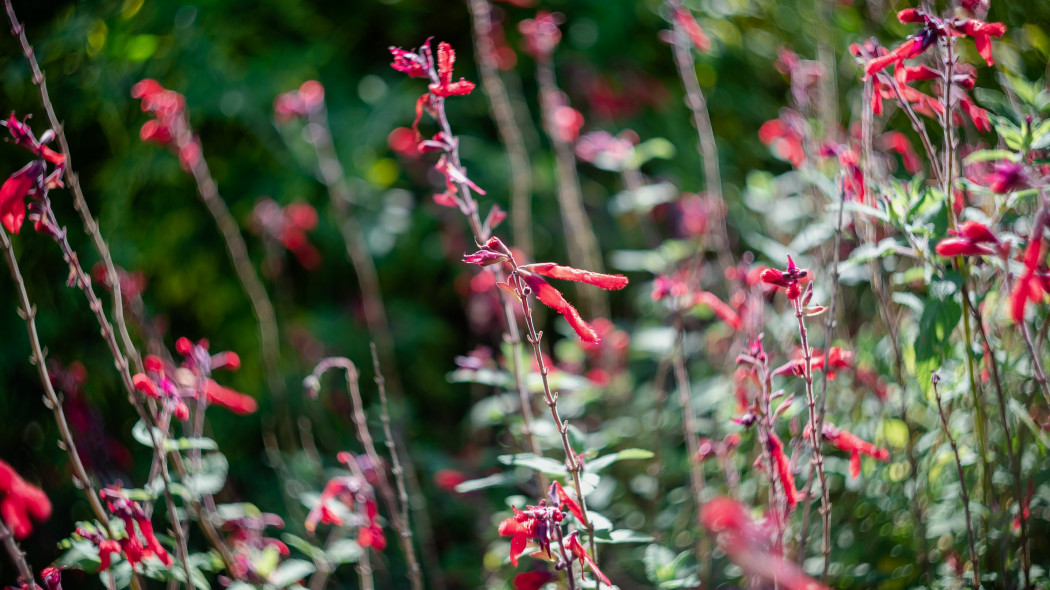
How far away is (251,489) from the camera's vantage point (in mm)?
2824

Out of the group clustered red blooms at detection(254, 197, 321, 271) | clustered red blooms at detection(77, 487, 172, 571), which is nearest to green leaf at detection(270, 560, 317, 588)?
clustered red blooms at detection(77, 487, 172, 571)

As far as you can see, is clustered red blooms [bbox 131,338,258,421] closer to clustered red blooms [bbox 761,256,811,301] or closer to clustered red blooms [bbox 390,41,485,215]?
clustered red blooms [bbox 390,41,485,215]

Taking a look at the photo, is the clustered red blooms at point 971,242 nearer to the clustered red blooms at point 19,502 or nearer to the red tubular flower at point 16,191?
→ the clustered red blooms at point 19,502

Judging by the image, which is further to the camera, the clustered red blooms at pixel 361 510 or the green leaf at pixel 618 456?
the clustered red blooms at pixel 361 510

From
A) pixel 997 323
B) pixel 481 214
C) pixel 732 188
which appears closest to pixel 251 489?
pixel 481 214

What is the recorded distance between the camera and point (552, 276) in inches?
35.3

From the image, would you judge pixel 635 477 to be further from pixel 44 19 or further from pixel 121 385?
pixel 44 19

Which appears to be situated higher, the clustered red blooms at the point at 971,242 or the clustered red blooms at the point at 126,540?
the clustered red blooms at the point at 971,242

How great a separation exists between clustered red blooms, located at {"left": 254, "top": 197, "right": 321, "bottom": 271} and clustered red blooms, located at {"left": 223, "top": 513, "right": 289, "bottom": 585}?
0.97 metres

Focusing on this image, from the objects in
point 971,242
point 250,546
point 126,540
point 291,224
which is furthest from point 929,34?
point 291,224

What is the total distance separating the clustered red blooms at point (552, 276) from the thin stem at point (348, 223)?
1.32 m

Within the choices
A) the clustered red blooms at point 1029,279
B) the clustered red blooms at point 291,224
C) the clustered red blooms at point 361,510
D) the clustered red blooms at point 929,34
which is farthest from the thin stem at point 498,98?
the clustered red blooms at point 1029,279

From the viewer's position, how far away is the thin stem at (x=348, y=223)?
2225 millimetres

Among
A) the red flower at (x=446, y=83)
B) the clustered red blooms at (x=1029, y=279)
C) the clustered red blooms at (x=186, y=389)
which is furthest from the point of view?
the clustered red blooms at (x=186, y=389)
